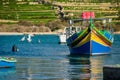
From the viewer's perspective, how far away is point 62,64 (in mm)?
63094

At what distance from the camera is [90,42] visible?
256ft

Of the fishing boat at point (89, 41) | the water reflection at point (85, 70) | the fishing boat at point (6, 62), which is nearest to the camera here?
the water reflection at point (85, 70)

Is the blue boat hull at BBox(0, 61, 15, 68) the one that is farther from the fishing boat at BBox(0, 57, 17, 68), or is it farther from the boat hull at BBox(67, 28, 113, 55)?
the boat hull at BBox(67, 28, 113, 55)

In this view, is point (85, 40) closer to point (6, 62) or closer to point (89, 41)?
point (89, 41)

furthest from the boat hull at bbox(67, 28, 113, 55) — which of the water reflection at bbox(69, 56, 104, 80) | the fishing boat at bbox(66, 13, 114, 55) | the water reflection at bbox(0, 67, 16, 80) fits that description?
the water reflection at bbox(0, 67, 16, 80)

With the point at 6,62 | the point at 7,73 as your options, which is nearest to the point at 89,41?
the point at 6,62

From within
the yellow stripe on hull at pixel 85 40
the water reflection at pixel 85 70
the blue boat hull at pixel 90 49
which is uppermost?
the water reflection at pixel 85 70

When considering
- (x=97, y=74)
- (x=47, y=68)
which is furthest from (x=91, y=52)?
(x=97, y=74)

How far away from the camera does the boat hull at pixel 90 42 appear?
77.6m

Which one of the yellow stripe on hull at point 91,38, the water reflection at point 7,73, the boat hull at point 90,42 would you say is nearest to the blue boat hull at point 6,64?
the water reflection at point 7,73

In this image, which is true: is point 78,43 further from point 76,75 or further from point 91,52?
point 76,75

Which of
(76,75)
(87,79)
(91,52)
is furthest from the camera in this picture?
(91,52)

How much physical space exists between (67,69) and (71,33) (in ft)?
87.2

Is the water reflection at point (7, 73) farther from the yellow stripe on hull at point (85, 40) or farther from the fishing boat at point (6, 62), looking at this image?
the yellow stripe on hull at point (85, 40)
